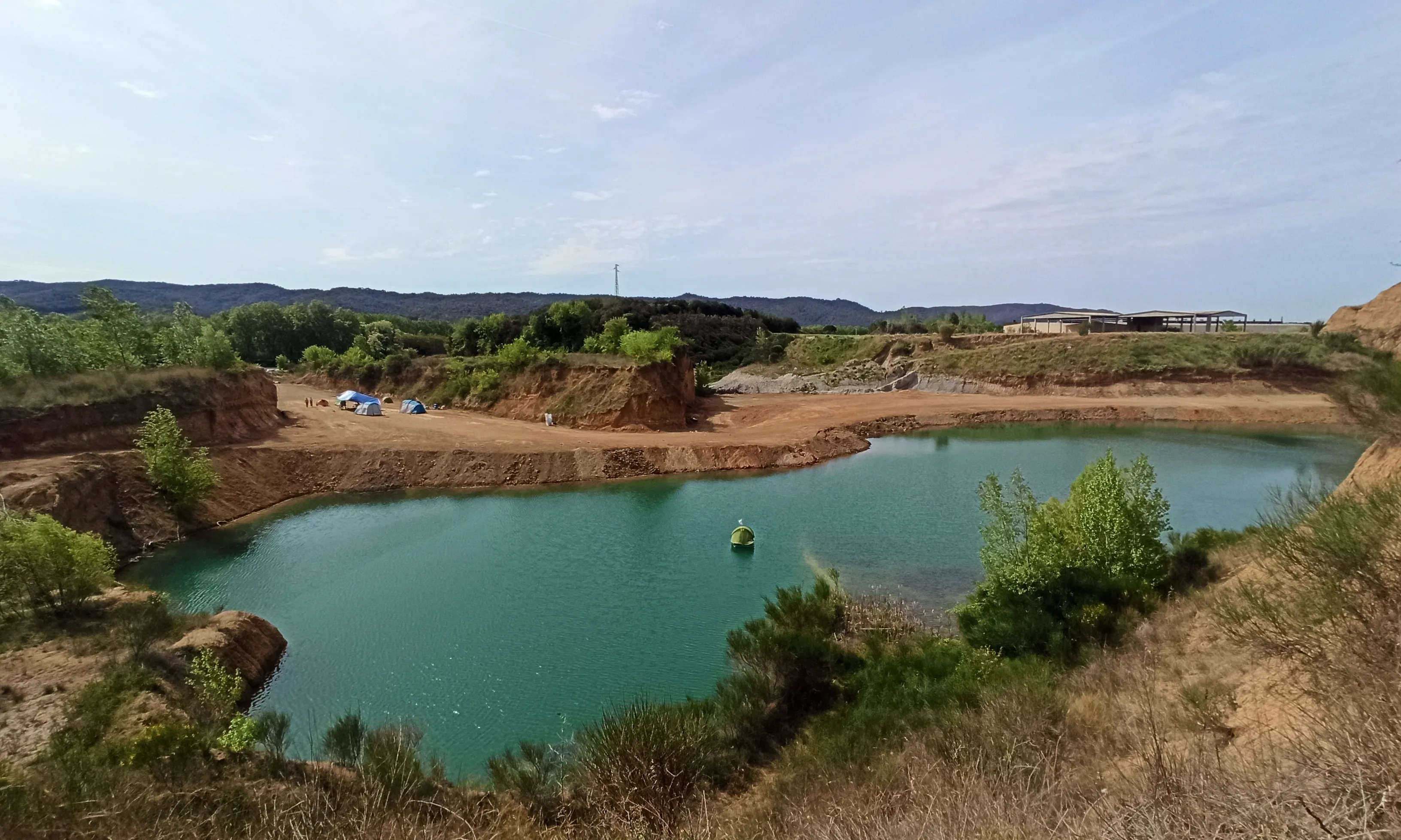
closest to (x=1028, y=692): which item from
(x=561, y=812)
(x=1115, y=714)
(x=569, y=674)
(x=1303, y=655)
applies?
(x=1115, y=714)

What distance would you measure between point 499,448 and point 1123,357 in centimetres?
4911

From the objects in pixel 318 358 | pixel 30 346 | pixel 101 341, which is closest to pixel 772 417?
pixel 101 341

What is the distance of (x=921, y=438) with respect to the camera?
143 ft

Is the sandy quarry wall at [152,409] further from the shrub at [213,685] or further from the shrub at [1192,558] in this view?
the shrub at [1192,558]

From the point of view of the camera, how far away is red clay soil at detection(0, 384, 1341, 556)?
2245 cm

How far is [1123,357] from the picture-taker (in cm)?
5481

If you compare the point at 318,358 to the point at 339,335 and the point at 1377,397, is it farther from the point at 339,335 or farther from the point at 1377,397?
the point at 1377,397

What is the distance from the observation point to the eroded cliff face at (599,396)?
4134 cm

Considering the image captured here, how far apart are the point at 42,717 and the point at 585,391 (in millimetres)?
33341

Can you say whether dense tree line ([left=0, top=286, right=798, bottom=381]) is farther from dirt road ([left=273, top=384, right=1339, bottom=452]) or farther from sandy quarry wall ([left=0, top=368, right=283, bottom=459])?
dirt road ([left=273, top=384, right=1339, bottom=452])

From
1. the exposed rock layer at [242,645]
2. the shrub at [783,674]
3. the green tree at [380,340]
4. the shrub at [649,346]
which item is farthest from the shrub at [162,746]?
the green tree at [380,340]

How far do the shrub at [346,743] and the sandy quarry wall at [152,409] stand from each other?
22.4 metres

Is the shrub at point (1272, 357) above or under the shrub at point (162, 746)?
above

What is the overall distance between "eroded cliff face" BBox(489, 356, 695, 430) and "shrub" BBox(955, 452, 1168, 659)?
28.7 meters
